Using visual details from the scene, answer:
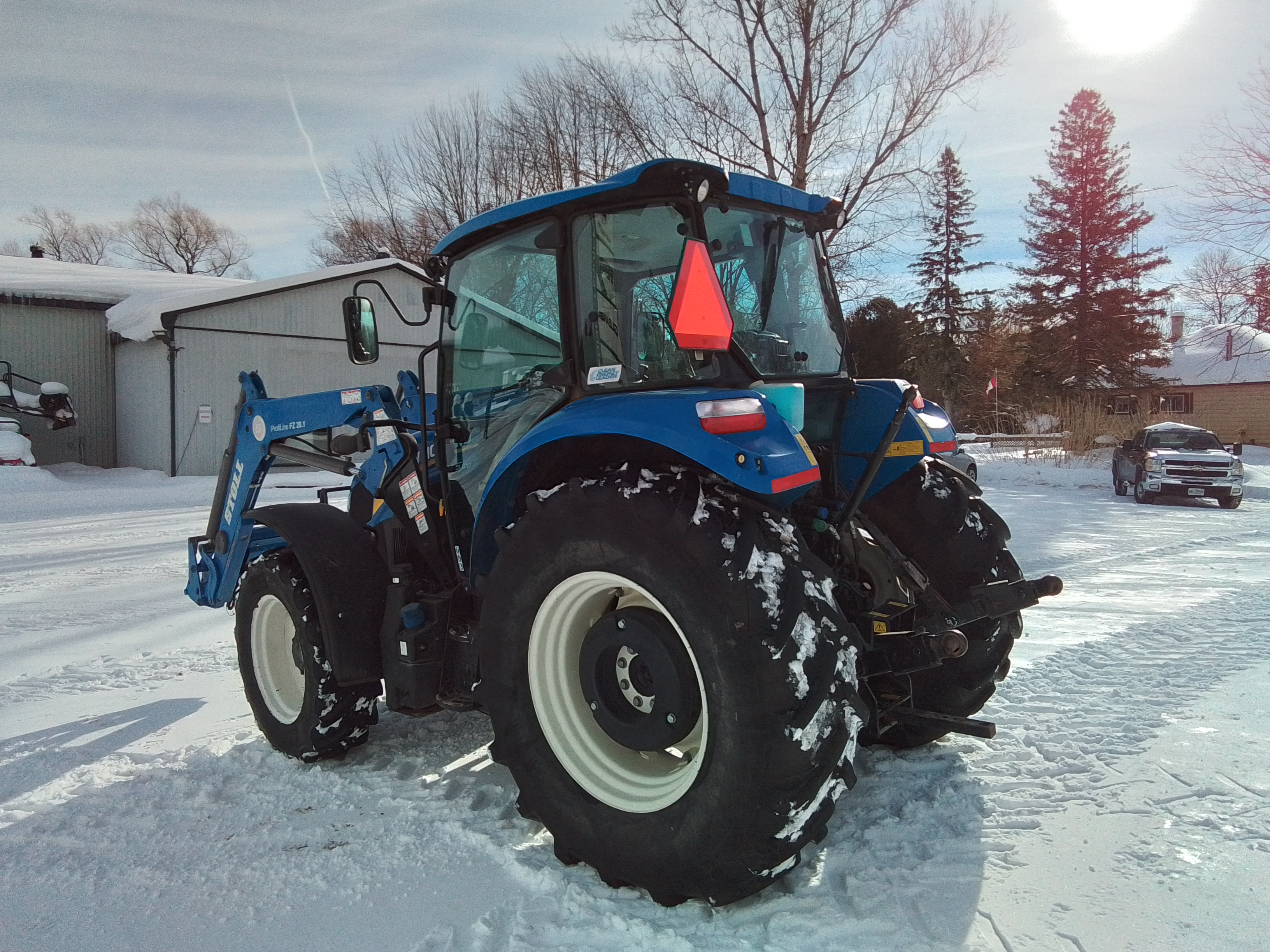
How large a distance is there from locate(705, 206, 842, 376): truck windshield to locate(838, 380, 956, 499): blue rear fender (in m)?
0.19

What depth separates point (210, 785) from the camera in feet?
11.1

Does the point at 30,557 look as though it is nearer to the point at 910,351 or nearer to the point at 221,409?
the point at 221,409

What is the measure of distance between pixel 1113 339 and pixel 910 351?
38.0ft

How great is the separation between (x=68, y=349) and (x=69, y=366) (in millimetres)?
404

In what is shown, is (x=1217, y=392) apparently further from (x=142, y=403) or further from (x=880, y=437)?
(x=880, y=437)

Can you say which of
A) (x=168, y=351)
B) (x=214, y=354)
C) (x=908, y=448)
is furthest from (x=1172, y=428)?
(x=168, y=351)

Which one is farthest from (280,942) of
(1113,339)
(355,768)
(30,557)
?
(1113,339)

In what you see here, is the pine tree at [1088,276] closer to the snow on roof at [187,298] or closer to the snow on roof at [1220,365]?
the snow on roof at [1220,365]

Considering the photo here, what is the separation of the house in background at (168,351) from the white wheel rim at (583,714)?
1687 centimetres

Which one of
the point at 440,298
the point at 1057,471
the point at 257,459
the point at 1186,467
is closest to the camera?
the point at 440,298

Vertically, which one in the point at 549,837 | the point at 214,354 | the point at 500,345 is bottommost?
the point at 549,837

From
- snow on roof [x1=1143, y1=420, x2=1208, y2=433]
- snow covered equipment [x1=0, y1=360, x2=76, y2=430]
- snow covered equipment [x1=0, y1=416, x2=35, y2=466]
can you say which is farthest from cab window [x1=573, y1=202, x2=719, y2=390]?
snow covered equipment [x1=0, y1=360, x2=76, y2=430]

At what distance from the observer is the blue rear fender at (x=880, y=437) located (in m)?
3.42

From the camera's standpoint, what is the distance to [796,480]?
2.40 meters
